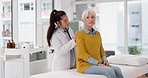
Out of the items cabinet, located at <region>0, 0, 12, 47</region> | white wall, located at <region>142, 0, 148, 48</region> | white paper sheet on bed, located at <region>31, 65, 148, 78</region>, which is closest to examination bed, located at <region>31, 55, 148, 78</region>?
white paper sheet on bed, located at <region>31, 65, 148, 78</region>

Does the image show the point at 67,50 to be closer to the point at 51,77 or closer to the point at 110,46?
the point at 51,77

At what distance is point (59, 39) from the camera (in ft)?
10.1

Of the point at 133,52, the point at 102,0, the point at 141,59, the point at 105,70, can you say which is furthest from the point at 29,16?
the point at 105,70

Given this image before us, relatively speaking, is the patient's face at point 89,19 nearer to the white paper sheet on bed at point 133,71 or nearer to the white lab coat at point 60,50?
the white lab coat at point 60,50

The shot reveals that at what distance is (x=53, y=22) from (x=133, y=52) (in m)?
2.68

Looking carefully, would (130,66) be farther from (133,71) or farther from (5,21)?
(5,21)

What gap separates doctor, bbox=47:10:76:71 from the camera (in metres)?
3.07

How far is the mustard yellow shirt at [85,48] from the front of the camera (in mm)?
2742

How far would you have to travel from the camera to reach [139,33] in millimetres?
5176

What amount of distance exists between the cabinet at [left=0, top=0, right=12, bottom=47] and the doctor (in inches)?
70.9

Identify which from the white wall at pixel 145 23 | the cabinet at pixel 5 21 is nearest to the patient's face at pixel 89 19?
the cabinet at pixel 5 21

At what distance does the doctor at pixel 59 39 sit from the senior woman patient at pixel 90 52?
11.5 inches

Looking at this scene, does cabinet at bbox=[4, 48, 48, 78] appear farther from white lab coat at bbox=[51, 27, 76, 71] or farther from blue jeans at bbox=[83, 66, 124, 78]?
blue jeans at bbox=[83, 66, 124, 78]

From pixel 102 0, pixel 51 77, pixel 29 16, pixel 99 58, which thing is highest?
pixel 102 0
